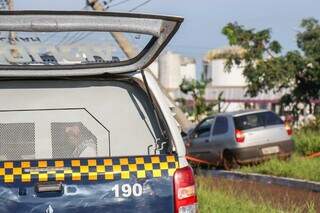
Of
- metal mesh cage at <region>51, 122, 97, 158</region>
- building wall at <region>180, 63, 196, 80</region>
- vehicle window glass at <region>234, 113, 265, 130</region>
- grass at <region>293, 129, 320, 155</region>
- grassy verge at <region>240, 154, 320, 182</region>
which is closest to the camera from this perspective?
metal mesh cage at <region>51, 122, 97, 158</region>

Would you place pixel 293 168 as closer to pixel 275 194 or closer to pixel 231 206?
pixel 275 194

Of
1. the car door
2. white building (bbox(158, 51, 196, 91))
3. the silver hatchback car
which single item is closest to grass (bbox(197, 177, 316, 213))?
the silver hatchback car

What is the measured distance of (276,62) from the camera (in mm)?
23641

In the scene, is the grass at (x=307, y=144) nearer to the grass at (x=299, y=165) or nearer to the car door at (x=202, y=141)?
A: the grass at (x=299, y=165)

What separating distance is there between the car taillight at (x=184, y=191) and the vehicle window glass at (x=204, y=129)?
13537 millimetres

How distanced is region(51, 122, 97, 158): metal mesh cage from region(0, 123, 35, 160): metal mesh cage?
0.17 meters

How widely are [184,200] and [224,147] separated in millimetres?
12522

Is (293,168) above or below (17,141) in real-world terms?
below

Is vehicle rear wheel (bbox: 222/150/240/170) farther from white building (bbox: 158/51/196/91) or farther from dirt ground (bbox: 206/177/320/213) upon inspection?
white building (bbox: 158/51/196/91)

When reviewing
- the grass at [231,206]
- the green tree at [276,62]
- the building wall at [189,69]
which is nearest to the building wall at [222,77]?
the building wall at [189,69]

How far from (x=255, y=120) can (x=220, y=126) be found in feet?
3.39

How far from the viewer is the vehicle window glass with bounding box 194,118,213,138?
61.3 feet

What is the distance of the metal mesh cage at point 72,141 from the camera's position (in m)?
5.54

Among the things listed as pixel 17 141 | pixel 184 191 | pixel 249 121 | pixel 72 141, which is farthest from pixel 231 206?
pixel 249 121
